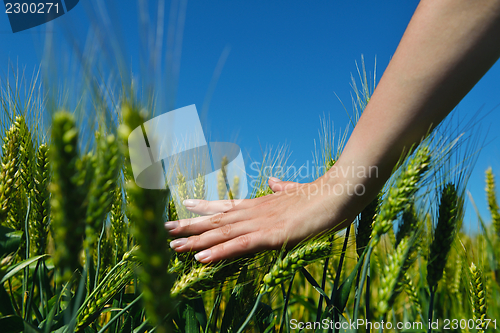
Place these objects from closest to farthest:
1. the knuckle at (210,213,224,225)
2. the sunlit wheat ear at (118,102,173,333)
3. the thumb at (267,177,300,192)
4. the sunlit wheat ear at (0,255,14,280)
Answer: the sunlit wheat ear at (118,102,173,333)
the sunlit wheat ear at (0,255,14,280)
the knuckle at (210,213,224,225)
the thumb at (267,177,300,192)

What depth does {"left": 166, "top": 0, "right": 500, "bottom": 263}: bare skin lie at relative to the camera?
69 cm

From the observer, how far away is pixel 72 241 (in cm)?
38

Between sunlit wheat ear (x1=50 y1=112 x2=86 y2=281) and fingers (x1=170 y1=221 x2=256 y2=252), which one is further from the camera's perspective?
fingers (x1=170 y1=221 x2=256 y2=252)

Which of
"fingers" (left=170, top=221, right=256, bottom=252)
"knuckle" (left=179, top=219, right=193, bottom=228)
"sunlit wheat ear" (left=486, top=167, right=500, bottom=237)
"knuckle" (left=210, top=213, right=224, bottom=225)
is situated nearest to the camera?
"fingers" (left=170, top=221, right=256, bottom=252)

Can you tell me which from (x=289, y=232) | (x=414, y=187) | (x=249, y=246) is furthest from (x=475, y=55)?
(x=249, y=246)

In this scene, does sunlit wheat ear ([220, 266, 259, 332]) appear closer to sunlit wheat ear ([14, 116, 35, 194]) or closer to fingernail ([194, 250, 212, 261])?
fingernail ([194, 250, 212, 261])

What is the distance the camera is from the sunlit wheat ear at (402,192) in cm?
63

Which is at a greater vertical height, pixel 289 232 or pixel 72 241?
pixel 72 241

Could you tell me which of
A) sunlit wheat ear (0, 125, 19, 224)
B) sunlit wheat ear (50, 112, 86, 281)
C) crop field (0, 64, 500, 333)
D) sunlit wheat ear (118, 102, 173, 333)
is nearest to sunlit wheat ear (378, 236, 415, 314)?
crop field (0, 64, 500, 333)

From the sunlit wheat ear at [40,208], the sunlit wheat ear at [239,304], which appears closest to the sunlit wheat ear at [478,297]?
the sunlit wheat ear at [239,304]

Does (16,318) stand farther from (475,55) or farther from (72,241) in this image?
(475,55)

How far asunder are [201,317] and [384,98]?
822 millimetres

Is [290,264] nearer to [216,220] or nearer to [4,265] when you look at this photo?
[216,220]

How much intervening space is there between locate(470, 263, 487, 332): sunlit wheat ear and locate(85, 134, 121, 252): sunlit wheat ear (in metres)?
1.19
